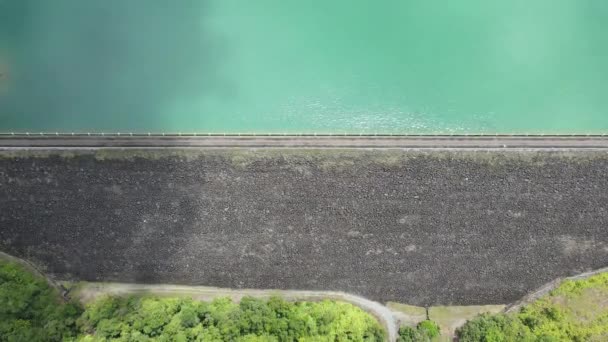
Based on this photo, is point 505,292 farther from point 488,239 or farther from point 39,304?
point 39,304

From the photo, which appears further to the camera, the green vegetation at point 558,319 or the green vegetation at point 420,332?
the green vegetation at point 420,332

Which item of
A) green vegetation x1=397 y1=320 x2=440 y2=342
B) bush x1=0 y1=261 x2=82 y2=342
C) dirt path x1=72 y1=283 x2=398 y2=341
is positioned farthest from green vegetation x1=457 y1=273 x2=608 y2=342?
bush x1=0 y1=261 x2=82 y2=342

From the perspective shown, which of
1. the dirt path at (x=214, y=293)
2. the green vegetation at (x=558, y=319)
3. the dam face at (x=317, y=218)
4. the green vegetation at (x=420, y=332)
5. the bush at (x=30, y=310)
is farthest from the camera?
the dirt path at (x=214, y=293)

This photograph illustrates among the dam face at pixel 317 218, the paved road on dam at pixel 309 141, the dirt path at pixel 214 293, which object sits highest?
the paved road on dam at pixel 309 141

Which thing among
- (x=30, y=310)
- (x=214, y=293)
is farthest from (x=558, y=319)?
(x=30, y=310)

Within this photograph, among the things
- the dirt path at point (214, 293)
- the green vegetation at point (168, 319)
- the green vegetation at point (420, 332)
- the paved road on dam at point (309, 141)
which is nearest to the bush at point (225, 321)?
the green vegetation at point (168, 319)

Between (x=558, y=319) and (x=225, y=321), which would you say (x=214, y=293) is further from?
(x=558, y=319)

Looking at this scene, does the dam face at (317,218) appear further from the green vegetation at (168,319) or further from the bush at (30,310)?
the green vegetation at (168,319)
